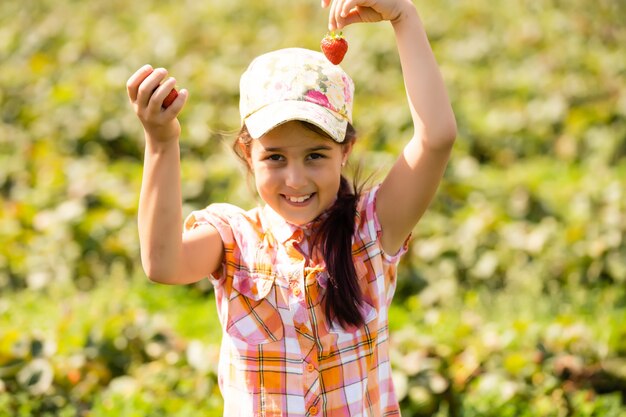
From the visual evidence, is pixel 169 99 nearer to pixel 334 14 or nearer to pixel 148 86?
pixel 148 86

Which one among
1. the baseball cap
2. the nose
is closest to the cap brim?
the baseball cap

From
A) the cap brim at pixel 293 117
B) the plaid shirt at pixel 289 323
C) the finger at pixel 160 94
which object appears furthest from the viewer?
the plaid shirt at pixel 289 323

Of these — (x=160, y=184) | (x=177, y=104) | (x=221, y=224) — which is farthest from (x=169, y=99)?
(x=221, y=224)

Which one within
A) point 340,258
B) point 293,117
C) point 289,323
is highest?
point 293,117

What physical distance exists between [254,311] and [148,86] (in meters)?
0.62


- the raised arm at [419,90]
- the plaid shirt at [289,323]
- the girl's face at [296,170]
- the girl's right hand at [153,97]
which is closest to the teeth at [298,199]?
the girl's face at [296,170]

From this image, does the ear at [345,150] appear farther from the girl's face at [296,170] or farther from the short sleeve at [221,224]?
the short sleeve at [221,224]

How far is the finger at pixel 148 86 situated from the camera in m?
1.86

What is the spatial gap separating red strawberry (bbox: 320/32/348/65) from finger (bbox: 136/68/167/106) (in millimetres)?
413

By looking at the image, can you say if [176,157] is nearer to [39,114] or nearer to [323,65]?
[323,65]

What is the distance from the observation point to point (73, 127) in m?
6.55

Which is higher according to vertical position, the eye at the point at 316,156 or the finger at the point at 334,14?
the finger at the point at 334,14

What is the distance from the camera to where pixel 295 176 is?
2104mm

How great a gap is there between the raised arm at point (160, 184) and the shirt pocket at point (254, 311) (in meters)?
0.14
